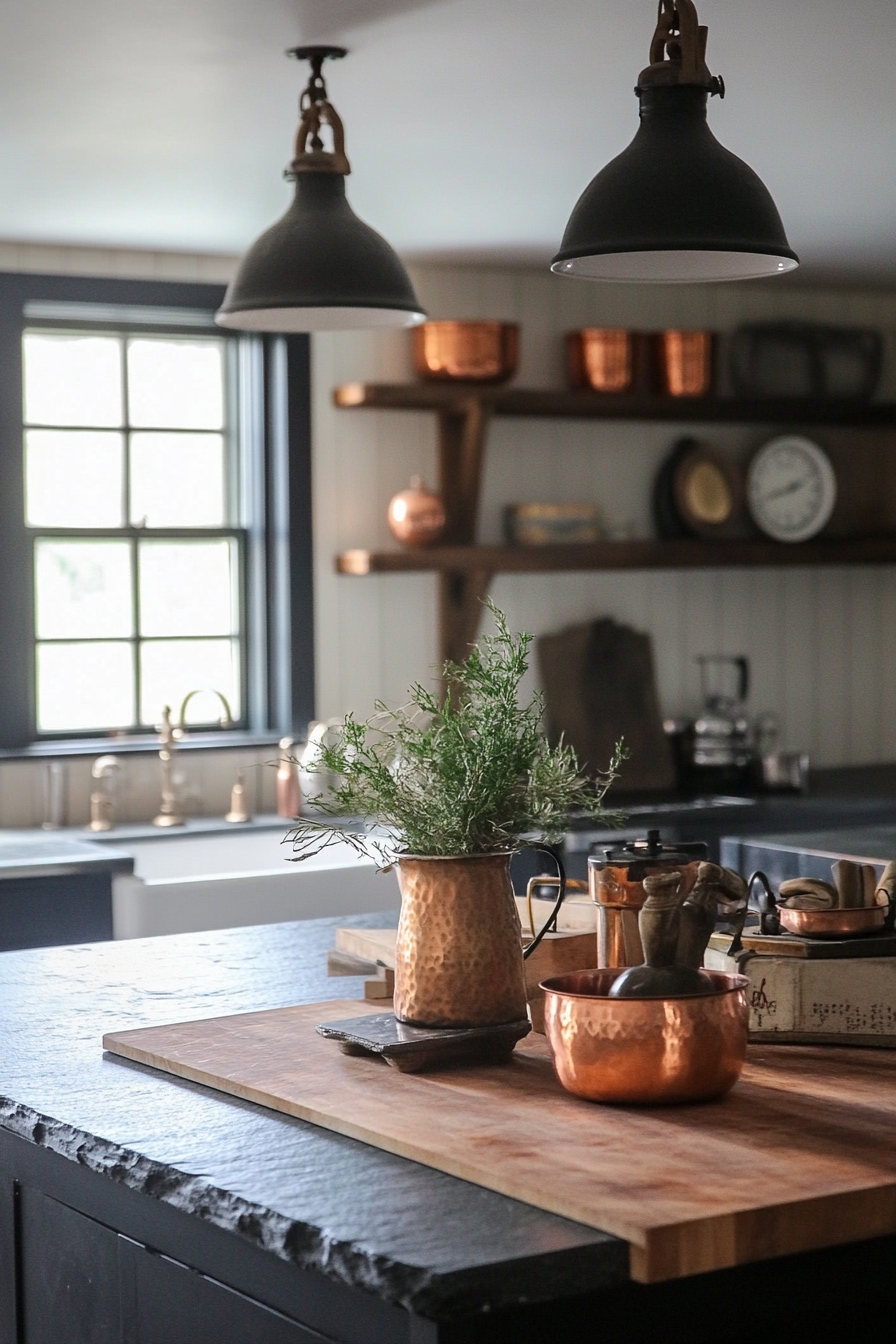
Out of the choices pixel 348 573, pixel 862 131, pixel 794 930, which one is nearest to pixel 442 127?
pixel 862 131

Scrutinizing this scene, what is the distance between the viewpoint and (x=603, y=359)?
5.37 m

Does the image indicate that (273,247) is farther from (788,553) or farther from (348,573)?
(788,553)

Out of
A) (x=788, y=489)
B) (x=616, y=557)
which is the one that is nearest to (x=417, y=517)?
(x=616, y=557)

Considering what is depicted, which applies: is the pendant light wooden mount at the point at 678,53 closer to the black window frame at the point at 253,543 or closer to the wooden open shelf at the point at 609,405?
the wooden open shelf at the point at 609,405

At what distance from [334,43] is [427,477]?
7.48ft

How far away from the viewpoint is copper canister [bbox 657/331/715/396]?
18.1ft

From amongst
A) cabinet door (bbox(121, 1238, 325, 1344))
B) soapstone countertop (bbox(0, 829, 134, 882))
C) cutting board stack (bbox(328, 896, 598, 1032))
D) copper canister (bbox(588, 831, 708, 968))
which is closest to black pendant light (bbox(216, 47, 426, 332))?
cutting board stack (bbox(328, 896, 598, 1032))

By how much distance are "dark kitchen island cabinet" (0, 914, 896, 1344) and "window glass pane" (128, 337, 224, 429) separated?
339 cm

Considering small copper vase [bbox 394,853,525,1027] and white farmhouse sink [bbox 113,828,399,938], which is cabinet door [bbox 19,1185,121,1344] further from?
white farmhouse sink [bbox 113,828,399,938]

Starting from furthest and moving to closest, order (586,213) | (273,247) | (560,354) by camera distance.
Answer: (560,354)
(273,247)
(586,213)

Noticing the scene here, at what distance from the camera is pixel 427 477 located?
537cm

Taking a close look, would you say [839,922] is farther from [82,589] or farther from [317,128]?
[82,589]

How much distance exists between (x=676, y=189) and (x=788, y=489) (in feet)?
12.8

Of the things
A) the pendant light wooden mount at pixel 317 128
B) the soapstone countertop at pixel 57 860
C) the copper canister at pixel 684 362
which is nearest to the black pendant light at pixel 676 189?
the pendant light wooden mount at pixel 317 128
